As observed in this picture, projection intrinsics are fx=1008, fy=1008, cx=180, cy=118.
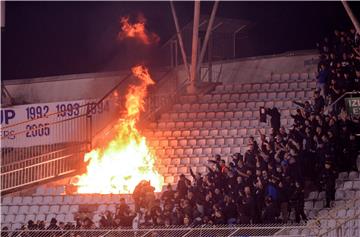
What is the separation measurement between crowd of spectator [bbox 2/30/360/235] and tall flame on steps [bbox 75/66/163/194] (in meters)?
2.59

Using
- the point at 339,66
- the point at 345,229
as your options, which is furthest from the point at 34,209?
the point at 345,229

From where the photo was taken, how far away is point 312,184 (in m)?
21.9

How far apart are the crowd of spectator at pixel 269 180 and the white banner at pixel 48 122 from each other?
497 centimetres

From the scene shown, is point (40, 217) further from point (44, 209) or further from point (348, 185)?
point (348, 185)

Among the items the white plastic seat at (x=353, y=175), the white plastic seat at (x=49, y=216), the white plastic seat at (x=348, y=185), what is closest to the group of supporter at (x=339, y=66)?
the white plastic seat at (x=353, y=175)

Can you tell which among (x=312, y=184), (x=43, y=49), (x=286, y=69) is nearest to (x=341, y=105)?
(x=312, y=184)

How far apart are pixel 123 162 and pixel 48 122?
2804 millimetres

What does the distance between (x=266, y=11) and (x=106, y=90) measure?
541 centimetres

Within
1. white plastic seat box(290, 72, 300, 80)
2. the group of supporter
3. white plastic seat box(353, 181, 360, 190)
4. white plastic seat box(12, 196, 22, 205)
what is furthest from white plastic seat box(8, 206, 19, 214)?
white plastic seat box(353, 181, 360, 190)

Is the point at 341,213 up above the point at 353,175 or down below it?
below

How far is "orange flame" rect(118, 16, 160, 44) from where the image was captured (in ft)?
102

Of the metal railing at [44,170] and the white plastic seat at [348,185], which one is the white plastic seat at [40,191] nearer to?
the metal railing at [44,170]

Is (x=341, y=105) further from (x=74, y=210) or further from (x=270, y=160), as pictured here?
(x=74, y=210)

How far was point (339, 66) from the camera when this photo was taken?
2370 centimetres
